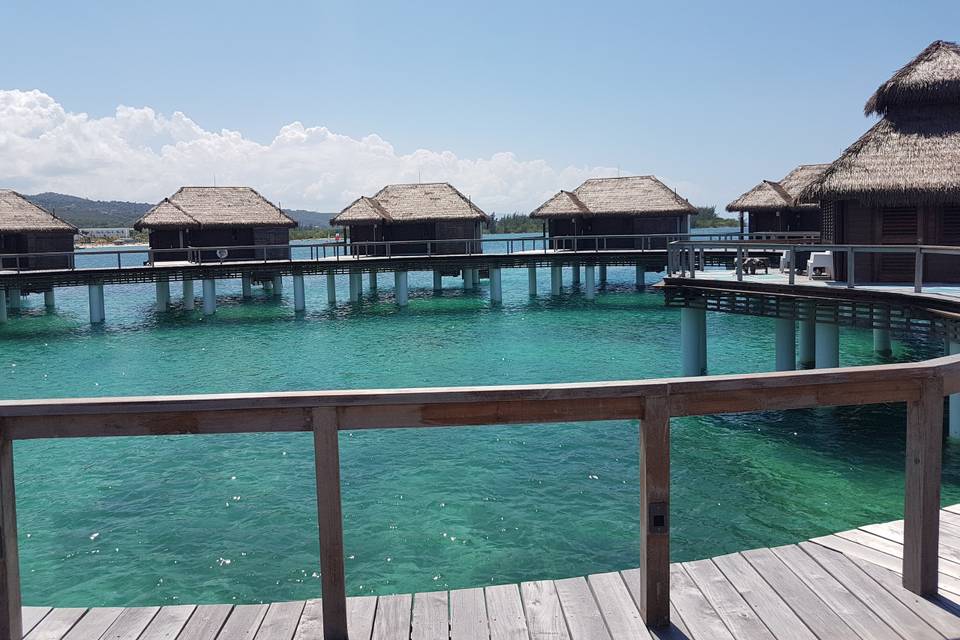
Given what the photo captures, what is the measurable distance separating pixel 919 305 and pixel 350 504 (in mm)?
9565

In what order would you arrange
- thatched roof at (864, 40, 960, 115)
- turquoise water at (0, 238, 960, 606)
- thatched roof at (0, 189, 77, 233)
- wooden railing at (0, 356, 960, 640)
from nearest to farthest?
1. wooden railing at (0, 356, 960, 640)
2. turquoise water at (0, 238, 960, 606)
3. thatched roof at (864, 40, 960, 115)
4. thatched roof at (0, 189, 77, 233)

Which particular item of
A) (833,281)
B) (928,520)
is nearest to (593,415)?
(928,520)

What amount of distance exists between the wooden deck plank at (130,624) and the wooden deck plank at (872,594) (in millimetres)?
3339

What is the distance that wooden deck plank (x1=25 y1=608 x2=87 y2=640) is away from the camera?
3.67 metres

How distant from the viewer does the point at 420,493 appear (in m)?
11.7

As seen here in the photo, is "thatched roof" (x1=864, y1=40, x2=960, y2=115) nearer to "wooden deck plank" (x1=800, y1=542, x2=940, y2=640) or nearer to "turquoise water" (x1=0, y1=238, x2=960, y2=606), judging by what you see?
"turquoise water" (x1=0, y1=238, x2=960, y2=606)

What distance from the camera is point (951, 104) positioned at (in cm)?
1798

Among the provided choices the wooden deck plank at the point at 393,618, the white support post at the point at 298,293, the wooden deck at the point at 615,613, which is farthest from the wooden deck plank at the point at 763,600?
the white support post at the point at 298,293

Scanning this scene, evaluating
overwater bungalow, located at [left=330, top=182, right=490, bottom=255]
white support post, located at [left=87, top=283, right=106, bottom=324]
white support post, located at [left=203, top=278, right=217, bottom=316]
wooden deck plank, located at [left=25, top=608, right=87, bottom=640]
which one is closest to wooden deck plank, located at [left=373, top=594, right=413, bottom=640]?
wooden deck plank, located at [left=25, top=608, right=87, bottom=640]

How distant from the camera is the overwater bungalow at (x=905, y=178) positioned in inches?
654

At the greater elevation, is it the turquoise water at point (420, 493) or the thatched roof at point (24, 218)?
the thatched roof at point (24, 218)

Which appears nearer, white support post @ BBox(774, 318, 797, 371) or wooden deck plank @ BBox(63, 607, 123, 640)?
wooden deck plank @ BBox(63, 607, 123, 640)

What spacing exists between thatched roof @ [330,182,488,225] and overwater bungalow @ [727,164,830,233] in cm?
1272

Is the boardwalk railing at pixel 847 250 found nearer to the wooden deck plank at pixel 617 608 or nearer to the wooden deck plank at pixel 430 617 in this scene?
the wooden deck plank at pixel 617 608
